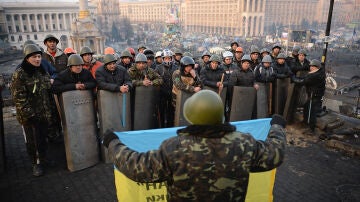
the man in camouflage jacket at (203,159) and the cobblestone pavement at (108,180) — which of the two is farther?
the cobblestone pavement at (108,180)

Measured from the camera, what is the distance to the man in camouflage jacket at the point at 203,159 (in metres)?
1.85

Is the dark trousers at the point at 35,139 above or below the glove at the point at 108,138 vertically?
below

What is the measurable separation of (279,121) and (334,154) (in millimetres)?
4641

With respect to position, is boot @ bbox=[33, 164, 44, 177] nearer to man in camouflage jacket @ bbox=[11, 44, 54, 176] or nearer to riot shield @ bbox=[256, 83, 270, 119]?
man in camouflage jacket @ bbox=[11, 44, 54, 176]

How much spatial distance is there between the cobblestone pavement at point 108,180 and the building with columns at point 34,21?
7303 cm

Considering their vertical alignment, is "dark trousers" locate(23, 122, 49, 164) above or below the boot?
above

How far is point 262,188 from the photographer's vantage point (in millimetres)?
3895

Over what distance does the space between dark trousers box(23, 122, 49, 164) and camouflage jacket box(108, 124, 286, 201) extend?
3.54 meters

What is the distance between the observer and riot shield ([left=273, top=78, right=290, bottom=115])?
25.0 feet

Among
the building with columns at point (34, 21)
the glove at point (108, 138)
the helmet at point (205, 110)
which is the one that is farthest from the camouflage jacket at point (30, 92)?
the building with columns at point (34, 21)

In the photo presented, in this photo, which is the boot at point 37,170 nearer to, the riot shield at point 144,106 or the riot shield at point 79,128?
the riot shield at point 79,128

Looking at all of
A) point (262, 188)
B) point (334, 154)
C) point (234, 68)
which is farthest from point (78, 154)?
point (334, 154)

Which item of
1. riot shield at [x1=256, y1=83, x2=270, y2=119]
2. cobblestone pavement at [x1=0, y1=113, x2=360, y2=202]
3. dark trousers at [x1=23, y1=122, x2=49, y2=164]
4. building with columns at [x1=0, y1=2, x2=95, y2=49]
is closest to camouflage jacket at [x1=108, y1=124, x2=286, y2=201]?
cobblestone pavement at [x1=0, y1=113, x2=360, y2=202]

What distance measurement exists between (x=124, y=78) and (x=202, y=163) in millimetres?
4090
